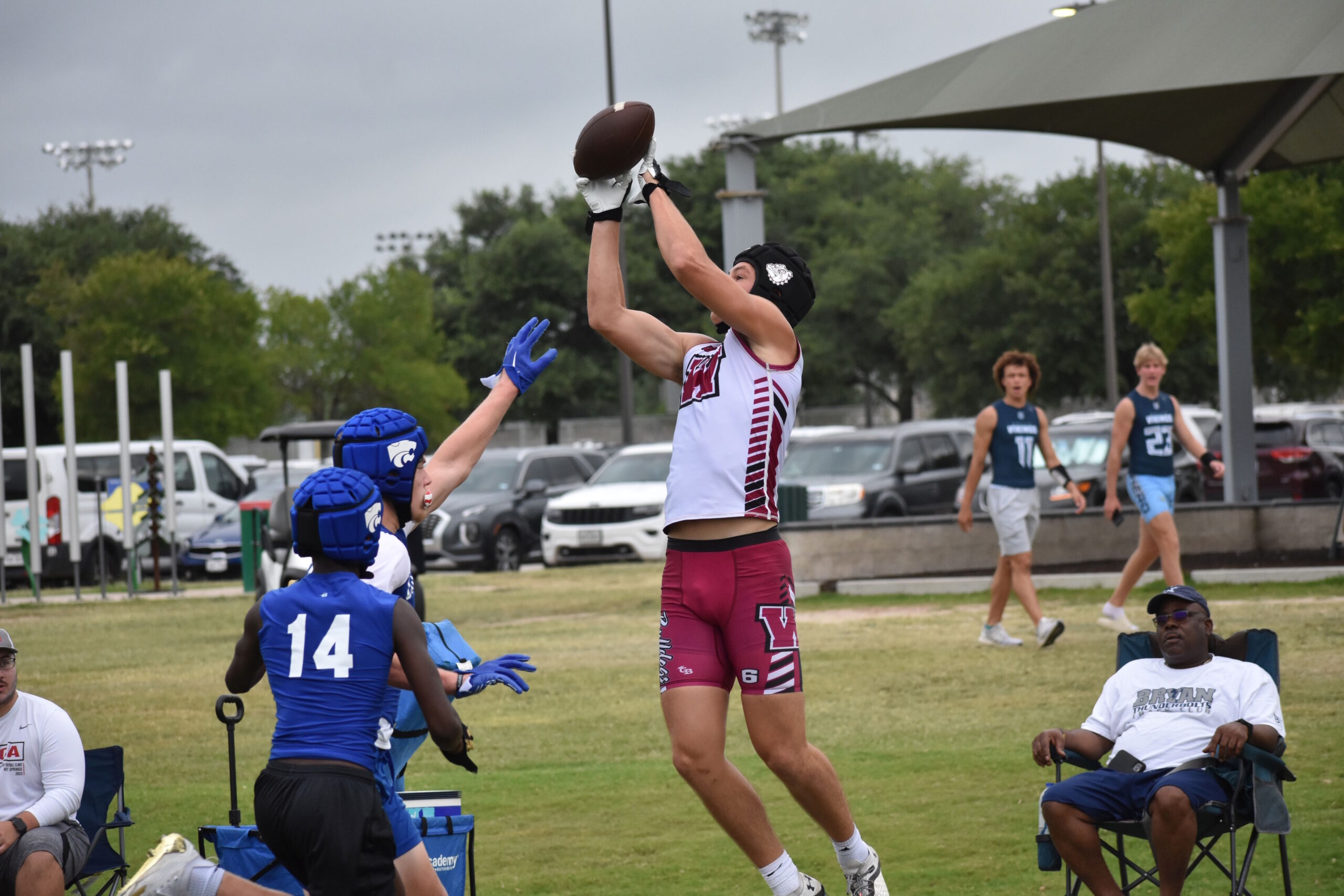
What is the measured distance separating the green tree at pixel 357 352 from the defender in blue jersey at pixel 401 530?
1963 inches

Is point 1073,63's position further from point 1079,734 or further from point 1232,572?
point 1079,734

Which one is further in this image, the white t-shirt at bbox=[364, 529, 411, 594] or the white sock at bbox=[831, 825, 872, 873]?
the white sock at bbox=[831, 825, 872, 873]

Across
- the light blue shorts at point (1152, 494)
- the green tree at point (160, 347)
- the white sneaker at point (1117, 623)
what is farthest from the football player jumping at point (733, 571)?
the green tree at point (160, 347)

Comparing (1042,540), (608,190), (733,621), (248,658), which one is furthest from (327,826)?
(1042,540)

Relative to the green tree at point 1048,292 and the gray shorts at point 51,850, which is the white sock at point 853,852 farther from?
the green tree at point 1048,292

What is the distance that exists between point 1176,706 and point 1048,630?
6.28 meters

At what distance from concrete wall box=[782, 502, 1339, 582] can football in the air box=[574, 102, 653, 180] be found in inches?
509

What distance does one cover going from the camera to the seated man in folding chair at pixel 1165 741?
5336mm

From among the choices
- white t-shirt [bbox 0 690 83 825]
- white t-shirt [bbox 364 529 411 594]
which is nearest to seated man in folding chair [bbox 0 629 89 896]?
white t-shirt [bbox 0 690 83 825]

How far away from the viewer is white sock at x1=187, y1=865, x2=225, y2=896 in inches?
164

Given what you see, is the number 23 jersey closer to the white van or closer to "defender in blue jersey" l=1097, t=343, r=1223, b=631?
"defender in blue jersey" l=1097, t=343, r=1223, b=631

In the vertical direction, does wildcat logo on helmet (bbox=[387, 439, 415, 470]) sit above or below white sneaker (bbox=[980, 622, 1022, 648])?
above

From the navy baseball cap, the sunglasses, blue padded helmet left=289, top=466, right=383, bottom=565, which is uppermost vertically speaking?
blue padded helmet left=289, top=466, right=383, bottom=565

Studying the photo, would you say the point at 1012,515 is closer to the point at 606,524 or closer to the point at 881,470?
the point at 881,470
